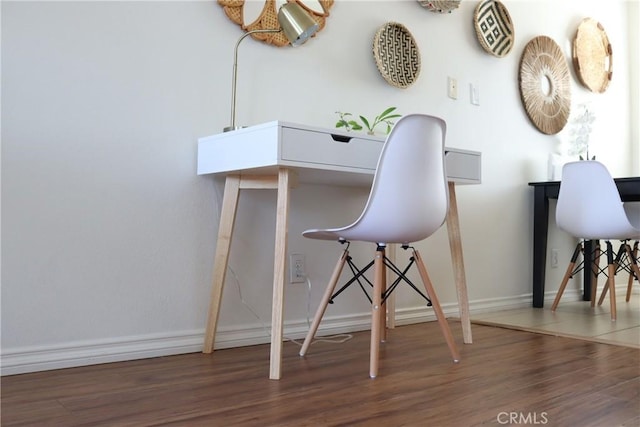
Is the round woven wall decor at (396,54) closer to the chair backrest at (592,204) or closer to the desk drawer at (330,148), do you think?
the desk drawer at (330,148)

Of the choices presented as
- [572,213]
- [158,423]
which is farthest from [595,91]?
[158,423]

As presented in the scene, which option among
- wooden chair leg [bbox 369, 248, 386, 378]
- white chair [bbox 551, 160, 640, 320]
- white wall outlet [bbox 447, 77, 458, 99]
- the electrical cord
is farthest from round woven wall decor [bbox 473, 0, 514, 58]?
wooden chair leg [bbox 369, 248, 386, 378]

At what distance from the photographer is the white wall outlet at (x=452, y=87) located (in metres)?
2.90

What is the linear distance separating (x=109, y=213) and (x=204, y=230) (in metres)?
0.34

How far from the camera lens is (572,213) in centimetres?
290

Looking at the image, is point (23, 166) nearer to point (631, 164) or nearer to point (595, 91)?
point (595, 91)

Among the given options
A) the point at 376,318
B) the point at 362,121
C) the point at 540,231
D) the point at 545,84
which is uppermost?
the point at 545,84

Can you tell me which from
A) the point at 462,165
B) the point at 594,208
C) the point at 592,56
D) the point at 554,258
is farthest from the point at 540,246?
the point at 592,56

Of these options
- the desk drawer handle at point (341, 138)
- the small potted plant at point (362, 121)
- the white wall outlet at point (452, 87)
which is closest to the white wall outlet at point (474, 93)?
the white wall outlet at point (452, 87)

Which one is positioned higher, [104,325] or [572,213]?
[572,213]

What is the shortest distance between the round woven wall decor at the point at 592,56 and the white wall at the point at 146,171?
1469 mm

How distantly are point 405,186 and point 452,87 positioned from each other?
4.62 ft

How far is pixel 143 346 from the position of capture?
186 centimetres

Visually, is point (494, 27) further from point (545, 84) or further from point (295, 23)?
point (295, 23)
